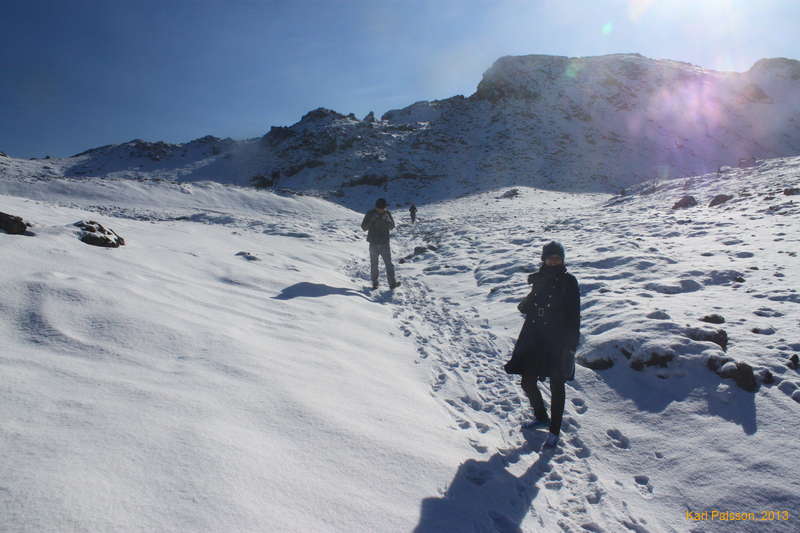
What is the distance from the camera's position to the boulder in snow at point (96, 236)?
6.86m

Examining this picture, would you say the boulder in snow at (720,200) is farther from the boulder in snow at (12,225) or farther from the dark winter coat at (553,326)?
the boulder in snow at (12,225)

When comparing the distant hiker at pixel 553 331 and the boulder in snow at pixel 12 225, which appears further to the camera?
the boulder in snow at pixel 12 225

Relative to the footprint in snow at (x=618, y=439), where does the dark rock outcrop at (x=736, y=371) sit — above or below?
above

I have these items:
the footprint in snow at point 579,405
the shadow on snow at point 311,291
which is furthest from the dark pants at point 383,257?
the footprint in snow at point 579,405

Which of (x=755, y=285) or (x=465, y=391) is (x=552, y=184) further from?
(x=465, y=391)

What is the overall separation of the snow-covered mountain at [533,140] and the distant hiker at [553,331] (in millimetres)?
39070

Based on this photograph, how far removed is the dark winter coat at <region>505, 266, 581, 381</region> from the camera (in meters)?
3.64

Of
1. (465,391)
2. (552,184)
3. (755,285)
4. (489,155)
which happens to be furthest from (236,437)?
(489,155)

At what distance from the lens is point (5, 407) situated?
2262mm

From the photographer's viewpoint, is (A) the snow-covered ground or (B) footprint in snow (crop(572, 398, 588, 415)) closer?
(A) the snow-covered ground

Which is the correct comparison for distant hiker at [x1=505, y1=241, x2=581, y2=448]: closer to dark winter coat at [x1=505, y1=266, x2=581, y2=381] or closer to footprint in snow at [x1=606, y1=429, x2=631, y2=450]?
dark winter coat at [x1=505, y1=266, x2=581, y2=381]

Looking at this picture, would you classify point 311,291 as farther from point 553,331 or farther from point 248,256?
point 553,331

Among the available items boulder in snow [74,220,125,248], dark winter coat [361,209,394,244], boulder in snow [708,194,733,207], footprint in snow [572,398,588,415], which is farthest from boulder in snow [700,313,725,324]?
boulder in snow [708,194,733,207]

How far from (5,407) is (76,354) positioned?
0.91 metres
